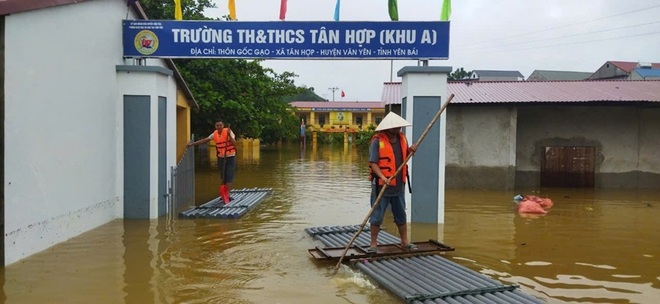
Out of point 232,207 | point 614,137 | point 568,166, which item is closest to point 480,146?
point 568,166

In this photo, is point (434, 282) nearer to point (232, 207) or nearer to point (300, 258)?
point (300, 258)

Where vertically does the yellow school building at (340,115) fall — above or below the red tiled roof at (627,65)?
below

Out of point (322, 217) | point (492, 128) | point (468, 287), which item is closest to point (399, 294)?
point (468, 287)

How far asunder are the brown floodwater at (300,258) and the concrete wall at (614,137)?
412cm

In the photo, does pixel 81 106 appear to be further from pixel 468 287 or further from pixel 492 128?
pixel 492 128

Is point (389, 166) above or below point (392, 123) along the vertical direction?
below

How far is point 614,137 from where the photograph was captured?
1589 cm

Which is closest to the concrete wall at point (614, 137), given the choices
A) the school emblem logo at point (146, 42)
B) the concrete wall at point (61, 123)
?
the school emblem logo at point (146, 42)

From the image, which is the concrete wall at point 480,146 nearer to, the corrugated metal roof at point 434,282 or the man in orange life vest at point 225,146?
the man in orange life vest at point 225,146

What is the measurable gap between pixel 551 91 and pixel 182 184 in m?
11.4

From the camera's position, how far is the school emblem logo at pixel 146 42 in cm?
→ 979

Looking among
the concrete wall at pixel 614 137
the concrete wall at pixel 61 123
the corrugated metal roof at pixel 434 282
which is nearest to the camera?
the corrugated metal roof at pixel 434 282

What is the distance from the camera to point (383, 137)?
6.91 metres

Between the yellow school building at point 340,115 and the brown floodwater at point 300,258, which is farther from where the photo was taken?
the yellow school building at point 340,115
